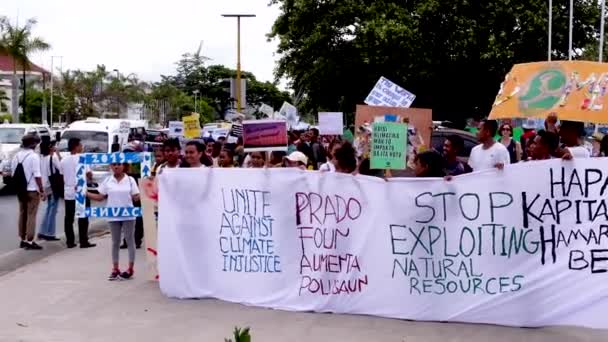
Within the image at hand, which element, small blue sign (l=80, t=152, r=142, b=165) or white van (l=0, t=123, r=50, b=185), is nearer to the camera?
small blue sign (l=80, t=152, r=142, b=165)

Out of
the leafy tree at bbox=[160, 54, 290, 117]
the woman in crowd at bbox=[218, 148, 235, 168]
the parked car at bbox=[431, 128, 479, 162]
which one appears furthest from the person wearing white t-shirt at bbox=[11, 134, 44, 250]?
the leafy tree at bbox=[160, 54, 290, 117]

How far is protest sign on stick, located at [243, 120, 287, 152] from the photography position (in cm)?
1105

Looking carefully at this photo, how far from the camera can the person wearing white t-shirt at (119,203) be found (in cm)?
1134

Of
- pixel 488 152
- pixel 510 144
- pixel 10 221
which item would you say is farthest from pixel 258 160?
pixel 10 221

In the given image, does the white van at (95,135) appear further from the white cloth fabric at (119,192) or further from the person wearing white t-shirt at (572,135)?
the person wearing white t-shirt at (572,135)

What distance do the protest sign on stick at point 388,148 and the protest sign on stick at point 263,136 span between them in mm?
1579

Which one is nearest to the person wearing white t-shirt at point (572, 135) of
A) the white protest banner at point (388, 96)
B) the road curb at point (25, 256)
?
the white protest banner at point (388, 96)

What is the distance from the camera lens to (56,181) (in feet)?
49.7

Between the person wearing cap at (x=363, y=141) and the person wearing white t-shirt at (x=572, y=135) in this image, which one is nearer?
the person wearing white t-shirt at (x=572, y=135)

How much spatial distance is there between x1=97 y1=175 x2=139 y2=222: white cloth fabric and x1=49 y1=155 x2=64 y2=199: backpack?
3.60m

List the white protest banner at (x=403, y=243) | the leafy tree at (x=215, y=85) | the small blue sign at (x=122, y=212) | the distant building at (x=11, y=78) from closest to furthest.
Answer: the white protest banner at (x=403, y=243), the small blue sign at (x=122, y=212), the distant building at (x=11, y=78), the leafy tree at (x=215, y=85)

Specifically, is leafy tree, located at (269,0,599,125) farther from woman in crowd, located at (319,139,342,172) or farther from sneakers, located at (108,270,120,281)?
sneakers, located at (108,270,120,281)

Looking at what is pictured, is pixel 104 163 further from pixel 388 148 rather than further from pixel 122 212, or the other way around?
pixel 388 148

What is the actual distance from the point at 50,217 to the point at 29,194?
0.84 meters
